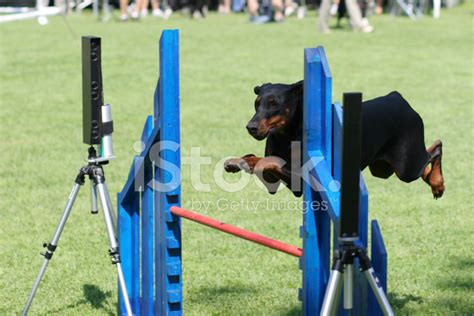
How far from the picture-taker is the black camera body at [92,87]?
5180mm

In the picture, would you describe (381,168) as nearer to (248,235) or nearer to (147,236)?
(248,235)

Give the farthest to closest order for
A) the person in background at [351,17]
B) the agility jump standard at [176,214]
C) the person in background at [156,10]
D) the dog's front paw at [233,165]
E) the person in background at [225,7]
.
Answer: the person in background at [225,7] < the person in background at [156,10] < the person in background at [351,17] < the dog's front paw at [233,165] < the agility jump standard at [176,214]

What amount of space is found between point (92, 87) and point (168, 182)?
2.13ft

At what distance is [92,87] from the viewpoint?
5199 mm

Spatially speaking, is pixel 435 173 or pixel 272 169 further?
pixel 435 173

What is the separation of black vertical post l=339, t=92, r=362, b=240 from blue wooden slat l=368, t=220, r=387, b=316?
37cm

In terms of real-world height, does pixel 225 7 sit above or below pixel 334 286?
above

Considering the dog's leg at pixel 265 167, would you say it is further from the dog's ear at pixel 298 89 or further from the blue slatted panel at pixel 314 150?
the dog's ear at pixel 298 89

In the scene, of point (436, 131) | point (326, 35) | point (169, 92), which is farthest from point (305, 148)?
point (326, 35)

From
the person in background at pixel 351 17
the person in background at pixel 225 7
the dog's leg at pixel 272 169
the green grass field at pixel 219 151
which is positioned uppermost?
the person in background at pixel 225 7

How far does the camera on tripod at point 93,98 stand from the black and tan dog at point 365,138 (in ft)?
3.13

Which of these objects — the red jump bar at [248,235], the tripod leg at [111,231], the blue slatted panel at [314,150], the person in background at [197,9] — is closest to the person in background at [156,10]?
the person in background at [197,9]

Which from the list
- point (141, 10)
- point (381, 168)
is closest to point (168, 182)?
point (381, 168)

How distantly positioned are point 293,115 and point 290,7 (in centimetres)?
2420
